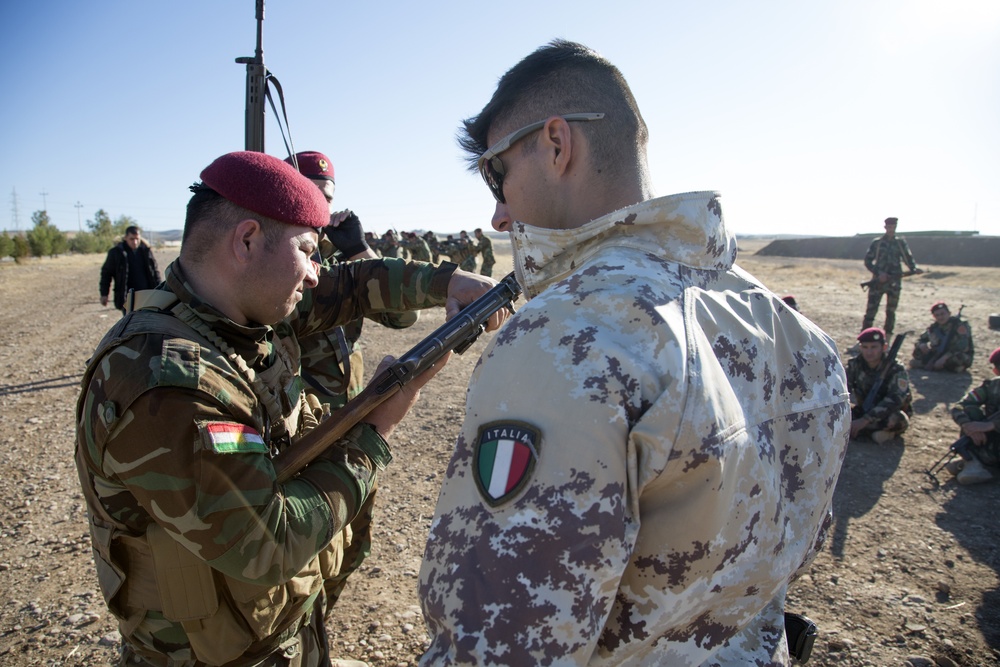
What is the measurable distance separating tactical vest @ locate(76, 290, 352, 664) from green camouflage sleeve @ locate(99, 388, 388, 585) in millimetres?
103

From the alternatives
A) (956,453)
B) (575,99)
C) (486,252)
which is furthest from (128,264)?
(486,252)

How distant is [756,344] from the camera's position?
1.27m

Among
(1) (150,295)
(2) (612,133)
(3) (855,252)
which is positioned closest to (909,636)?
(2) (612,133)

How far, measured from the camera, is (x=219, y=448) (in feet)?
5.12

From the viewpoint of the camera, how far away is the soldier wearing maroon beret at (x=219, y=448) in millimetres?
1560

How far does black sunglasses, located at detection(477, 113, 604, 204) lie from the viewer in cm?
143

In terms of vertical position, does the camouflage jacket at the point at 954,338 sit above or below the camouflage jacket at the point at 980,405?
above

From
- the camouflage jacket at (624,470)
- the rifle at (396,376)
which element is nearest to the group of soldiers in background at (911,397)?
the rifle at (396,376)

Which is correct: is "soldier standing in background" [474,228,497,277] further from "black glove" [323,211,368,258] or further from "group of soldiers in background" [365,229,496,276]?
"black glove" [323,211,368,258]

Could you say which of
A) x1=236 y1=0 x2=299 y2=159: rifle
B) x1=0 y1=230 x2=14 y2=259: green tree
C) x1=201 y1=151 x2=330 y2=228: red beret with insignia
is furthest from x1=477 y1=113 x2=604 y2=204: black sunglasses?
x1=0 y1=230 x2=14 y2=259: green tree

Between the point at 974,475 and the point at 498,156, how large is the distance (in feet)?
20.4

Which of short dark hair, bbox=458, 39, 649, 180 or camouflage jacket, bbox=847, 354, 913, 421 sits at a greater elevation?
short dark hair, bbox=458, 39, 649, 180

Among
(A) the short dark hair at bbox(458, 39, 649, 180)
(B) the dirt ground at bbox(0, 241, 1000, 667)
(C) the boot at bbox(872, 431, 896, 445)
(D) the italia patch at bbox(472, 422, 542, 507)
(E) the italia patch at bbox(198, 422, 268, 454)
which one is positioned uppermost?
(A) the short dark hair at bbox(458, 39, 649, 180)

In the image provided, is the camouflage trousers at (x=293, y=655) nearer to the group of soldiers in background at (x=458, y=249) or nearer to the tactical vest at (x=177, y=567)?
the tactical vest at (x=177, y=567)
